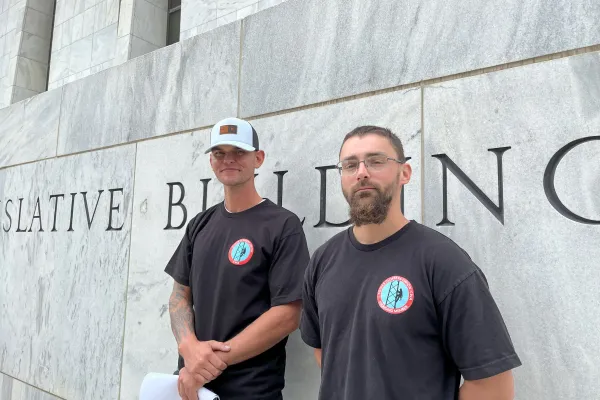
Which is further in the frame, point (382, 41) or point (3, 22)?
point (3, 22)

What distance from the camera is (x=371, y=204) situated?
5.70 ft

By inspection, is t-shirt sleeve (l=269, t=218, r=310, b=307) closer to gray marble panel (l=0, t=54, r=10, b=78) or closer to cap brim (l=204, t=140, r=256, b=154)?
cap brim (l=204, t=140, r=256, b=154)

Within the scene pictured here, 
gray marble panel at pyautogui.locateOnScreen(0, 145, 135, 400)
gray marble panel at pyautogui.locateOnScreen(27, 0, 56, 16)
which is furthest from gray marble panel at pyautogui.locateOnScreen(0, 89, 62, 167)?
gray marble panel at pyautogui.locateOnScreen(27, 0, 56, 16)

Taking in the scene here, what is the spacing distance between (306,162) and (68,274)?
304 cm

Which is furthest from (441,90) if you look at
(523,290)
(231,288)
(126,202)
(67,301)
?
(67,301)

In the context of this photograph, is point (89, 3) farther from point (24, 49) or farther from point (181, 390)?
point (181, 390)

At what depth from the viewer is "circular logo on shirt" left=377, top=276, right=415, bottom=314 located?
1587 millimetres

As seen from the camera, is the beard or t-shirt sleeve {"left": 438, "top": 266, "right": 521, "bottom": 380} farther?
the beard

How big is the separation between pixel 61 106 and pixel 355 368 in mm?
4884

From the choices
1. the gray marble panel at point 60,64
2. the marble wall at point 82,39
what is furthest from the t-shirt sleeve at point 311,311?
the gray marble panel at point 60,64

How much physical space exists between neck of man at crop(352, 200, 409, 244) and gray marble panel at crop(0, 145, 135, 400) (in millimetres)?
3022


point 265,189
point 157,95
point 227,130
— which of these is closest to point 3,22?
point 157,95

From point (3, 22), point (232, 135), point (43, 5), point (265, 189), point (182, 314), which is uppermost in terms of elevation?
point (43, 5)

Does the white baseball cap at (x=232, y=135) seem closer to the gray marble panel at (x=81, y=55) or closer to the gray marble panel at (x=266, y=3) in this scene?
the gray marble panel at (x=266, y=3)
